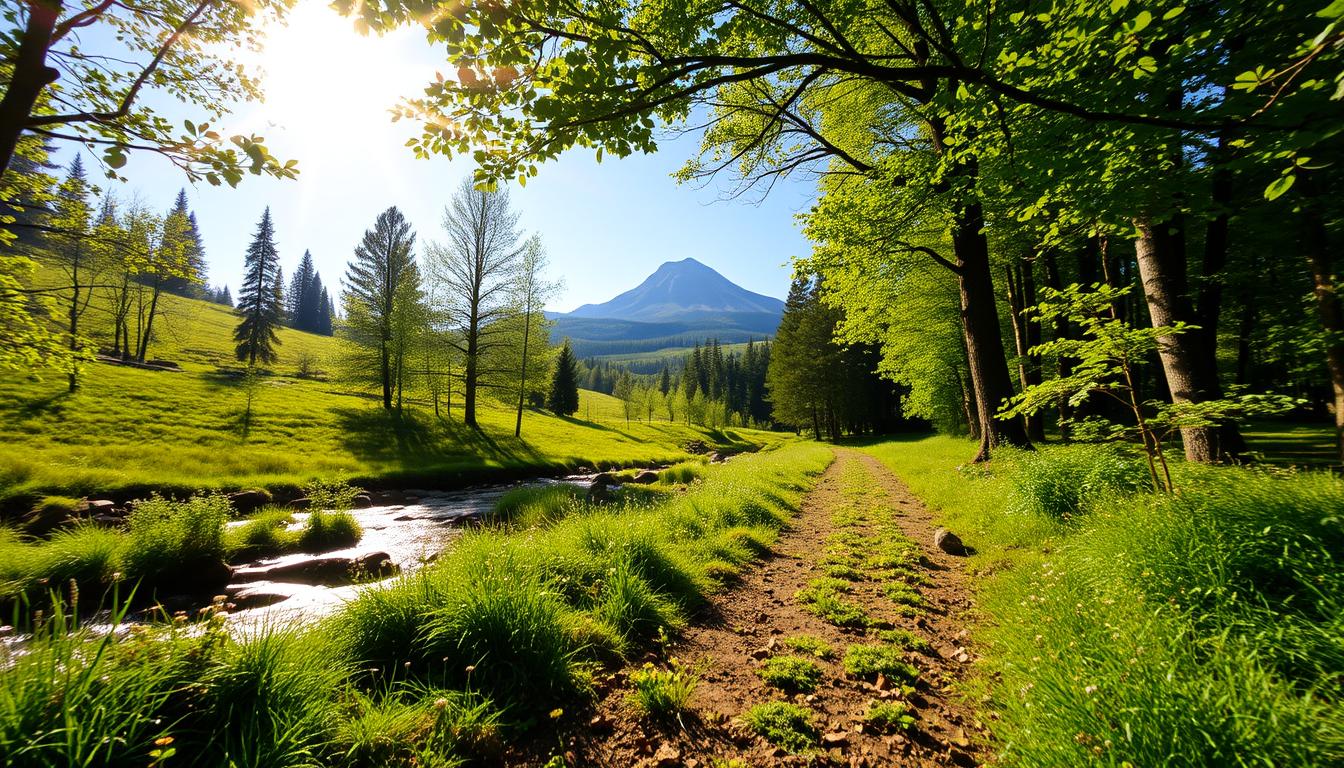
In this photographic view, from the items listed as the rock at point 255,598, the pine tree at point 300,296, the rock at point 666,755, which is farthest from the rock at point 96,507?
the pine tree at point 300,296

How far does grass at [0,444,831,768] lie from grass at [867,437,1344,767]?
2663mm

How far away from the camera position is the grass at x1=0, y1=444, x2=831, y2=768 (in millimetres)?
2115

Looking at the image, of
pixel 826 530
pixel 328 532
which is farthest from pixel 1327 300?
pixel 328 532

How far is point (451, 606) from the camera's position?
3.88 metres

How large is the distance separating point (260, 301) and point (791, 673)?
68.0 m

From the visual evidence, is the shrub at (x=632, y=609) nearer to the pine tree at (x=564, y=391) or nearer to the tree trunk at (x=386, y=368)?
the tree trunk at (x=386, y=368)

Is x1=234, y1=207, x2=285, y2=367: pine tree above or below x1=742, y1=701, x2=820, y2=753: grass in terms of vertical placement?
above

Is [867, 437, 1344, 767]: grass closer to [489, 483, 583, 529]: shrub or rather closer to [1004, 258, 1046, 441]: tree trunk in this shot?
[489, 483, 583, 529]: shrub

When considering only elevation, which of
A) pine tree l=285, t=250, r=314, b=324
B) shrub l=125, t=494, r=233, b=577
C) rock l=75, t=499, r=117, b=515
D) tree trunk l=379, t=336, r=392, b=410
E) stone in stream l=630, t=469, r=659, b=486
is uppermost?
pine tree l=285, t=250, r=314, b=324

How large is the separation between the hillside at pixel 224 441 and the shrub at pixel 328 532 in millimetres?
5174

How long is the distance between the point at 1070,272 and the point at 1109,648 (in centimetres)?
2596

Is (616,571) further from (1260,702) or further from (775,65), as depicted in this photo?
(775,65)

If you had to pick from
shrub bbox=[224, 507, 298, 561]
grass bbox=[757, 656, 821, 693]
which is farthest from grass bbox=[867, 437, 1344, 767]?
shrub bbox=[224, 507, 298, 561]

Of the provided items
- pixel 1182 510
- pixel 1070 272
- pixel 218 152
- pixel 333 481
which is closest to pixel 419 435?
pixel 333 481
